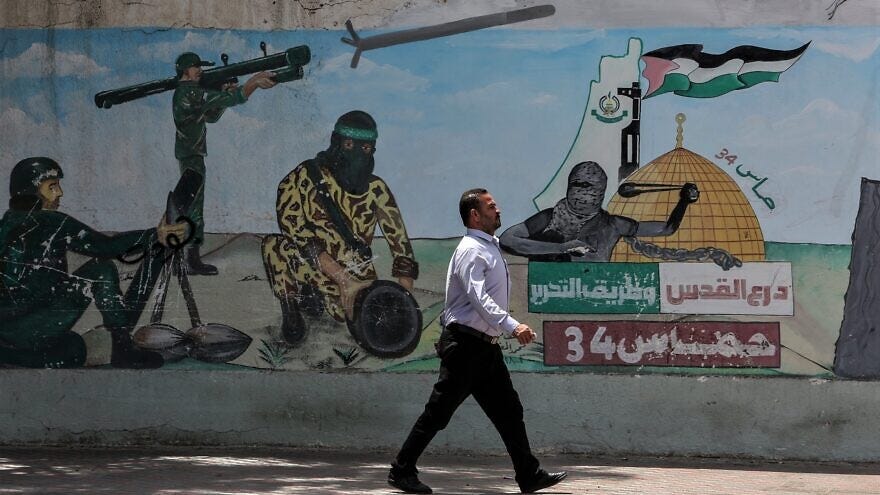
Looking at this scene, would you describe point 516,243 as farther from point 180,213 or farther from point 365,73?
point 180,213

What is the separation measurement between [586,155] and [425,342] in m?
1.69

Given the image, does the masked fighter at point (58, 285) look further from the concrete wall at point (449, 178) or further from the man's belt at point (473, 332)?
A: the man's belt at point (473, 332)

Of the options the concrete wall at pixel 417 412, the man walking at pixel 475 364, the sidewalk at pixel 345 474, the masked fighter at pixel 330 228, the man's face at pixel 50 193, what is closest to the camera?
the man walking at pixel 475 364

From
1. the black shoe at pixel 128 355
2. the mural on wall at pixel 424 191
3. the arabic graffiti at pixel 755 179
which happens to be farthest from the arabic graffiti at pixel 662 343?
the black shoe at pixel 128 355

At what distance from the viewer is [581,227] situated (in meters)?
8.84

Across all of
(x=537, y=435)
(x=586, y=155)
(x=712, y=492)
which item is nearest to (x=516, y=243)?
(x=586, y=155)

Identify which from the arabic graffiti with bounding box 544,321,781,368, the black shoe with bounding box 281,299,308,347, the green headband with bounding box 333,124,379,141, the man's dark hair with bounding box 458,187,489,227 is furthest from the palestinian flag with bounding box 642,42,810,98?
the black shoe with bounding box 281,299,308,347

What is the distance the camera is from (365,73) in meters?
8.92

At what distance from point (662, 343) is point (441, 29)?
263cm

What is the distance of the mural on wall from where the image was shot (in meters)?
8.73

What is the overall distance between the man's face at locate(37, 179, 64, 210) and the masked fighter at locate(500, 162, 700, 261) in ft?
10.3

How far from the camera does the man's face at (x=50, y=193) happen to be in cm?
904

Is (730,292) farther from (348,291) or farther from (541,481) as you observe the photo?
(348,291)

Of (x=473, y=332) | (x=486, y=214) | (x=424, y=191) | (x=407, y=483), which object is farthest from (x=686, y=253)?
(x=407, y=483)
